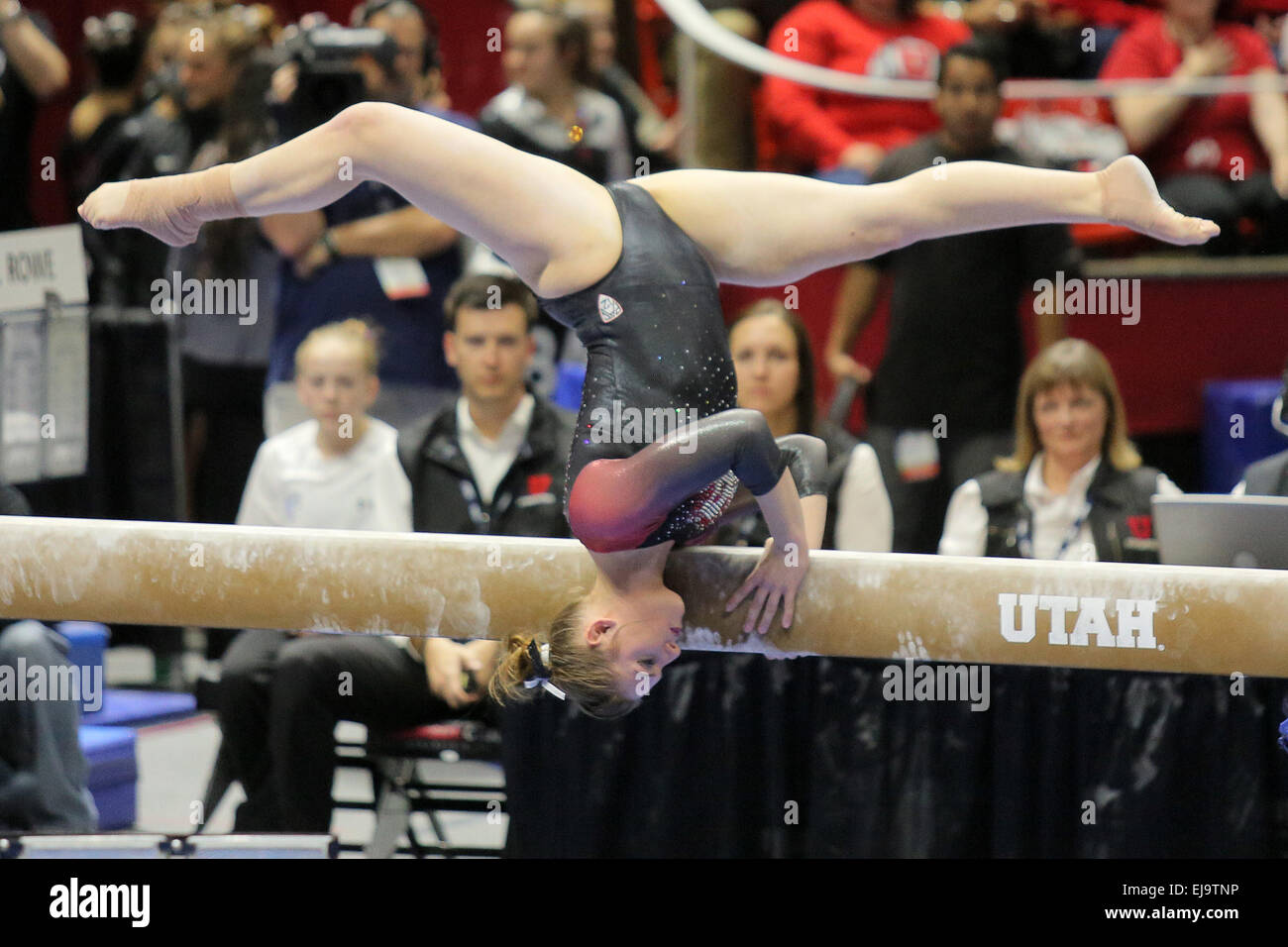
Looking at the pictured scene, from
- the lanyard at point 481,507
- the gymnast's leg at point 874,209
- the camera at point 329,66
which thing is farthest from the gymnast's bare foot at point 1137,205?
the camera at point 329,66

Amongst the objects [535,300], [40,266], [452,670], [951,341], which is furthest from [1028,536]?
[40,266]

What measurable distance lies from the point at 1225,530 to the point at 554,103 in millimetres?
2753

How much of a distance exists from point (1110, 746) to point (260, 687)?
214 centimetres

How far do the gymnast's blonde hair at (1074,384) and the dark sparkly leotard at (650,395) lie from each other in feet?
3.76

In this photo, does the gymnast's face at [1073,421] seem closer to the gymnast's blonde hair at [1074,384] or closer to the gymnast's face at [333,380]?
the gymnast's blonde hair at [1074,384]

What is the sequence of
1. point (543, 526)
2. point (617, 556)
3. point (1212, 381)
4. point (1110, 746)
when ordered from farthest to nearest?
point (1212, 381) < point (543, 526) < point (1110, 746) < point (617, 556)

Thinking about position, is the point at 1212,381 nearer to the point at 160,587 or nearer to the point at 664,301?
the point at 664,301

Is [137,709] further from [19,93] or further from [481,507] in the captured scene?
[19,93]

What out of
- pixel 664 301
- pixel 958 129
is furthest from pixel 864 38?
pixel 664 301

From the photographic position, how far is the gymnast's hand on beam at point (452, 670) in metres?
3.93

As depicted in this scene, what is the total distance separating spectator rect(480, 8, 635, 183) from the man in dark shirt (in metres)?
0.93

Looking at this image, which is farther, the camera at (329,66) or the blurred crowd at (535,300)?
the camera at (329,66)

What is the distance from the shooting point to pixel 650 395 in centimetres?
290
